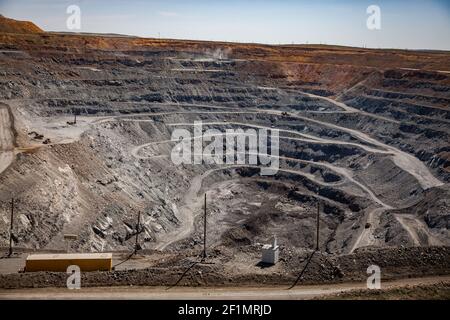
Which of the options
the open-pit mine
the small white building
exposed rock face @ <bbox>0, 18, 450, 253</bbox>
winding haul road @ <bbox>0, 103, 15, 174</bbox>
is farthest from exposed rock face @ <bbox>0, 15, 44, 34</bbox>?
the small white building

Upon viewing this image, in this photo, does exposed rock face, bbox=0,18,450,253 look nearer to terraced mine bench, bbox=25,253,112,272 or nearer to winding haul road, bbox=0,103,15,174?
winding haul road, bbox=0,103,15,174

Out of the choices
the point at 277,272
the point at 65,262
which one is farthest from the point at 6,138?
the point at 277,272

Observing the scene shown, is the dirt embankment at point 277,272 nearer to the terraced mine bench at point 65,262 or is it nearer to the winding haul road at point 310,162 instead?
the terraced mine bench at point 65,262

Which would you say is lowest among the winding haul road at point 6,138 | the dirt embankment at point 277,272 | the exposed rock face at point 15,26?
the dirt embankment at point 277,272

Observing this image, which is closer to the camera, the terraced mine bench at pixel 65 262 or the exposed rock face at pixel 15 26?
the terraced mine bench at pixel 65 262

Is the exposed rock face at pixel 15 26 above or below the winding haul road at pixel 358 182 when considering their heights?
above

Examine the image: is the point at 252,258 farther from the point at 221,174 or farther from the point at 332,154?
the point at 332,154

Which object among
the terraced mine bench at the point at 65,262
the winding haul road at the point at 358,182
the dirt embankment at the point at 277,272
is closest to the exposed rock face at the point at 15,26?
the winding haul road at the point at 358,182
